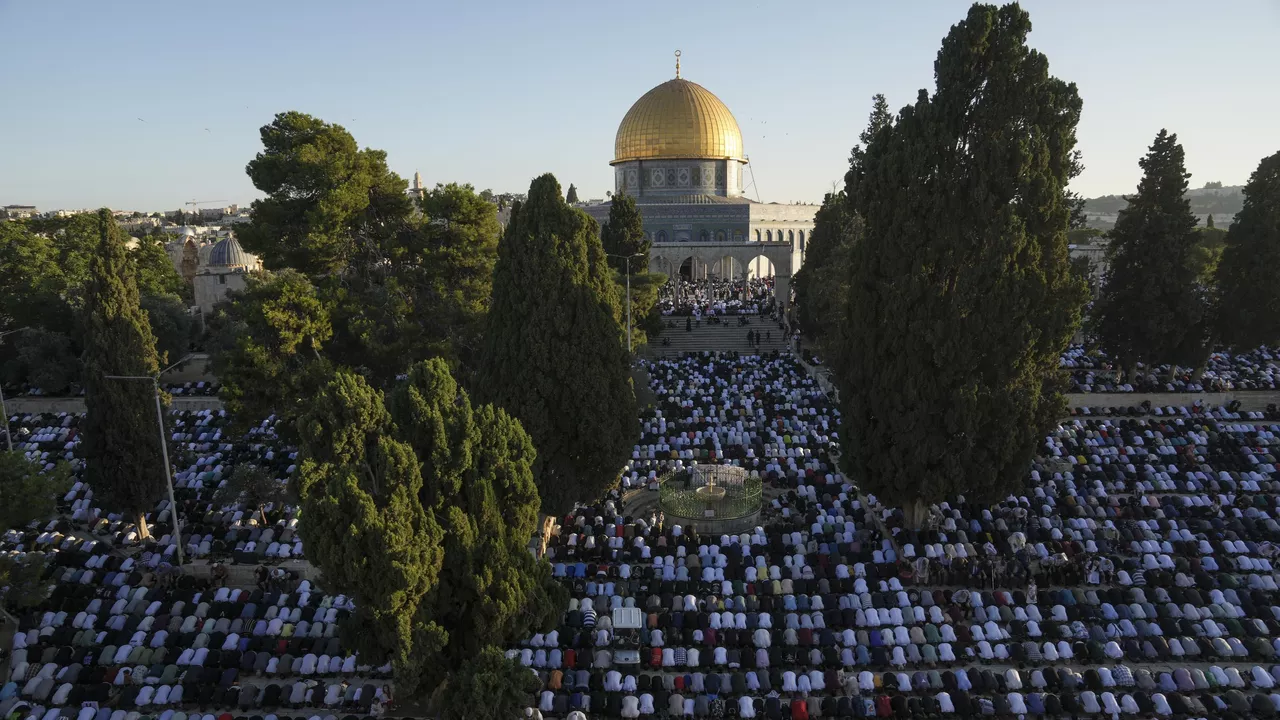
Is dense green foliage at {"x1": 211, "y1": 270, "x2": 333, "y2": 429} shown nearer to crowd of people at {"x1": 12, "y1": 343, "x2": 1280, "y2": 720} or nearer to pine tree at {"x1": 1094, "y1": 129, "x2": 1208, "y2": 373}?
crowd of people at {"x1": 12, "y1": 343, "x2": 1280, "y2": 720}

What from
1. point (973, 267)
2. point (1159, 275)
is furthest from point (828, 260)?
point (973, 267)

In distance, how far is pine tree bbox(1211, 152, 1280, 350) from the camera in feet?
74.3

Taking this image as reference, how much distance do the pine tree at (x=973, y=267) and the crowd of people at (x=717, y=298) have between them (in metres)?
20.4

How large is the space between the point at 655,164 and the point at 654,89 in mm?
5244

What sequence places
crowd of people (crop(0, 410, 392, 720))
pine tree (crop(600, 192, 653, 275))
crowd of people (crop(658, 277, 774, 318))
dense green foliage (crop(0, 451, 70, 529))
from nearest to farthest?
Answer: crowd of people (crop(0, 410, 392, 720)) < dense green foliage (crop(0, 451, 70, 529)) < pine tree (crop(600, 192, 653, 275)) < crowd of people (crop(658, 277, 774, 318))

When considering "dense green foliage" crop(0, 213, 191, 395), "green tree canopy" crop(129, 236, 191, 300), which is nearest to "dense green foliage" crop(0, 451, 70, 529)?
"dense green foliage" crop(0, 213, 191, 395)

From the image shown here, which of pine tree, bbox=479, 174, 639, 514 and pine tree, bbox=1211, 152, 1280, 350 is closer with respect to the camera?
pine tree, bbox=479, 174, 639, 514

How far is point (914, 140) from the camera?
49.6 ft

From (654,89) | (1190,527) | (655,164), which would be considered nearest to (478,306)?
(1190,527)

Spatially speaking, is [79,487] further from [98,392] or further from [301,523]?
[301,523]

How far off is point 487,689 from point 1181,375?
27254 millimetres

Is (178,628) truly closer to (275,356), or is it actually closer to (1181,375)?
(275,356)

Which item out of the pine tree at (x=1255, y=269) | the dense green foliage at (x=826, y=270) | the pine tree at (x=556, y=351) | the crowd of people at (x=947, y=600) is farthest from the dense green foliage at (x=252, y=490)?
the pine tree at (x=1255, y=269)

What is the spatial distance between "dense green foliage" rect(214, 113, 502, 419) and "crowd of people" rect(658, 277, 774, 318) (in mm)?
17096
